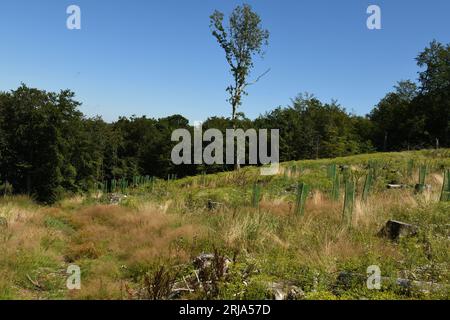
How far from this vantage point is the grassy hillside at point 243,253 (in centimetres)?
541

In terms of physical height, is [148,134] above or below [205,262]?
above

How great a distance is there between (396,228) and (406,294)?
267cm

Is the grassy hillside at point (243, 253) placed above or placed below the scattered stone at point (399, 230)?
below

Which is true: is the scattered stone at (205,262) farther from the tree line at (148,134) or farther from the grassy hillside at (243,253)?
the tree line at (148,134)

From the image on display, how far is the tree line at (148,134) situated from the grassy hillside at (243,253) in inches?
946

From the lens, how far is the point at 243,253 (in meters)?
6.98

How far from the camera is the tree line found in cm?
3478

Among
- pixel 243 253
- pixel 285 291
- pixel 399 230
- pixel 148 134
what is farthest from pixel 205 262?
pixel 148 134

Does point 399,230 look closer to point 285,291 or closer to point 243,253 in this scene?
point 243,253

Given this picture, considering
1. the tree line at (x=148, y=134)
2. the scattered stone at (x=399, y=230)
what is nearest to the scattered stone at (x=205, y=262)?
the scattered stone at (x=399, y=230)

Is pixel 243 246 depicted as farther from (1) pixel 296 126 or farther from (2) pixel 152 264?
(1) pixel 296 126

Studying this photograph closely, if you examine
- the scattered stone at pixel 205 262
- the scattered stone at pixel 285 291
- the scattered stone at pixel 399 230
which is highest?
the scattered stone at pixel 399 230

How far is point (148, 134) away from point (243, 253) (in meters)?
54.5
